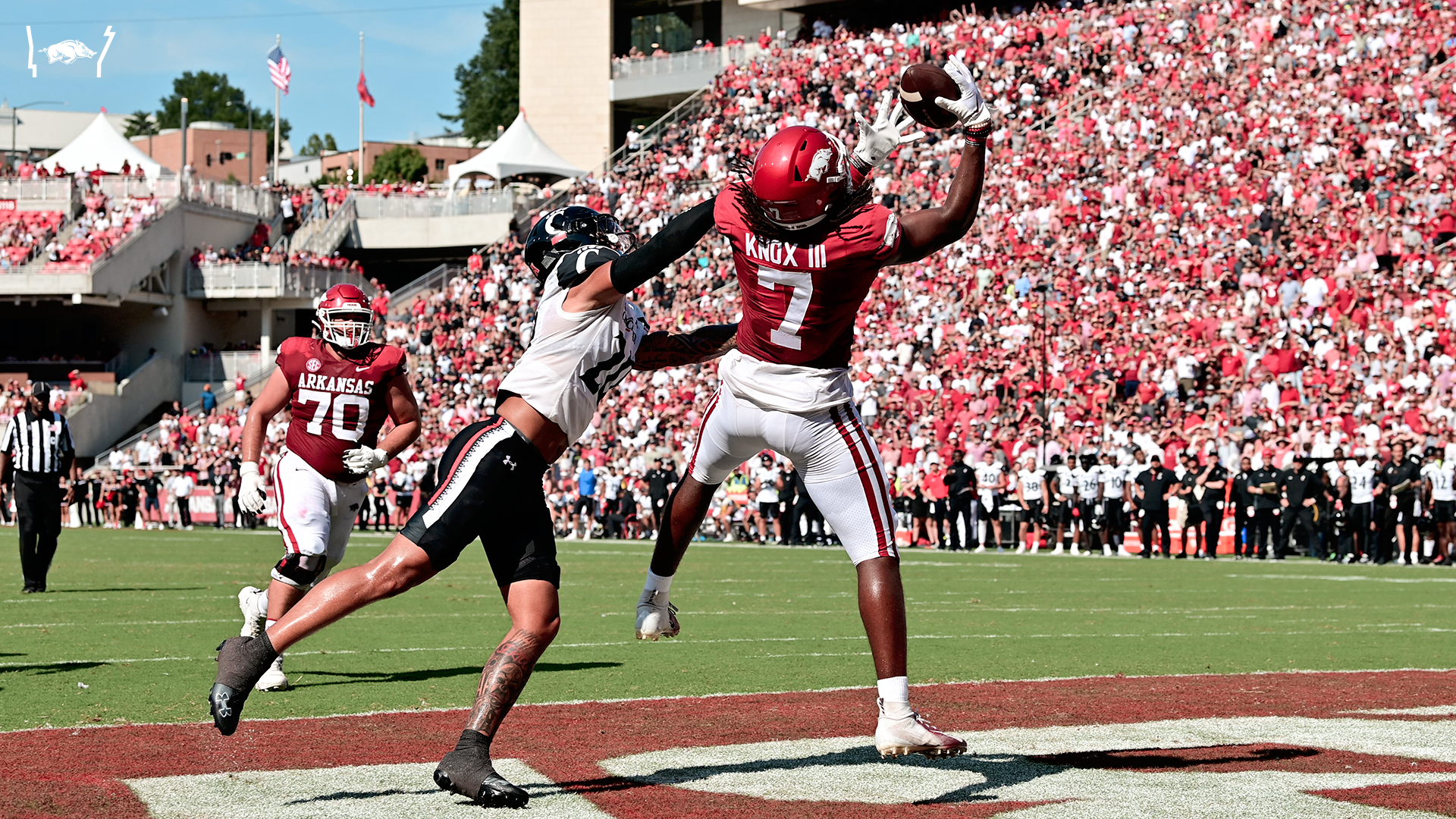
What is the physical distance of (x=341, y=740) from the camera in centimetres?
614

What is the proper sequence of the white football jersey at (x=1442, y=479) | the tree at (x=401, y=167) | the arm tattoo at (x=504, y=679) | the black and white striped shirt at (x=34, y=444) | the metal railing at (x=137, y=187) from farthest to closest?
the tree at (x=401, y=167) < the metal railing at (x=137, y=187) < the white football jersey at (x=1442, y=479) < the black and white striped shirt at (x=34, y=444) < the arm tattoo at (x=504, y=679)

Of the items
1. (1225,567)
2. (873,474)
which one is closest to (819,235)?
(873,474)

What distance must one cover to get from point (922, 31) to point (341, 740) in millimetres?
32935

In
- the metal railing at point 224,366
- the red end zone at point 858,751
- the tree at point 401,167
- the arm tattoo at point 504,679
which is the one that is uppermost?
the tree at point 401,167

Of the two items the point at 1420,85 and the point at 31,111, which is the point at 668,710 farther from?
the point at 31,111

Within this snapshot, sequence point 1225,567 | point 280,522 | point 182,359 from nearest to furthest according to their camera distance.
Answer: point 280,522 < point 1225,567 < point 182,359

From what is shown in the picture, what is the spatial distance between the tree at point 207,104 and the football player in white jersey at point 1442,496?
104 metres

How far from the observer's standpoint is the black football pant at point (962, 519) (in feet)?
78.5

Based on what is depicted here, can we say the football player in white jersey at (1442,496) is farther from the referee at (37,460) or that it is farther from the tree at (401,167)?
the tree at (401,167)

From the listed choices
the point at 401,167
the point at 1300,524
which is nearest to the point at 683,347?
the point at 1300,524

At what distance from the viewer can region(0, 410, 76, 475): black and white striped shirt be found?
13531 mm

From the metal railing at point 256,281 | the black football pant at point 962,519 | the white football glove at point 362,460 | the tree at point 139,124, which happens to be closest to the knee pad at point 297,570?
the white football glove at point 362,460

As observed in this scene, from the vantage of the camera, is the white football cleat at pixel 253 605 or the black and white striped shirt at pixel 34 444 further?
the black and white striped shirt at pixel 34 444

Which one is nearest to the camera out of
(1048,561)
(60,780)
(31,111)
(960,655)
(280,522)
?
(60,780)
